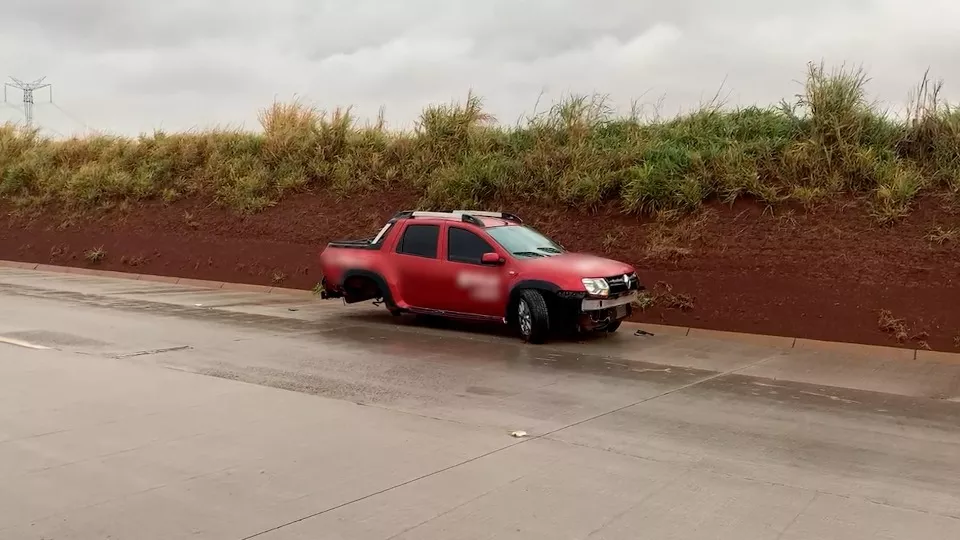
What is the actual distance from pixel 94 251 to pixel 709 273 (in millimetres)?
17042

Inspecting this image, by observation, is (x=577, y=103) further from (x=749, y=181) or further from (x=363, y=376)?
(x=363, y=376)

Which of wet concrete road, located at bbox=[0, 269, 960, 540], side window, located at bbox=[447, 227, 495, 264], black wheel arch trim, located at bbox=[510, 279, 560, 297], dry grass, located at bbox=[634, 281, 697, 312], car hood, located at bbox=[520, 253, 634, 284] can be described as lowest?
wet concrete road, located at bbox=[0, 269, 960, 540]

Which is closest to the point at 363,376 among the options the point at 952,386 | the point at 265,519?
the point at 265,519

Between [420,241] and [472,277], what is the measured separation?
48.2 inches

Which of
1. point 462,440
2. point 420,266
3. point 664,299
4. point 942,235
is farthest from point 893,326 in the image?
point 462,440

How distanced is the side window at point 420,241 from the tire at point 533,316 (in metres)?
1.73

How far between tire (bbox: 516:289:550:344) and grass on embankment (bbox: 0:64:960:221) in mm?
4665

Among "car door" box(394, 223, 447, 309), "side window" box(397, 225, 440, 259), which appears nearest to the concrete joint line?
"car door" box(394, 223, 447, 309)

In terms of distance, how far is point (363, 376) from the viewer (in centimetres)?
865

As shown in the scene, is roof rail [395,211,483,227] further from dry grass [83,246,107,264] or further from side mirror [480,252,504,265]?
dry grass [83,246,107,264]

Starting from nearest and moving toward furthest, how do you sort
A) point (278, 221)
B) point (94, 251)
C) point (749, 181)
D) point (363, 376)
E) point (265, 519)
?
point (265, 519), point (363, 376), point (749, 181), point (278, 221), point (94, 251)

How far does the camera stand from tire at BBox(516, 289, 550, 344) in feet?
35.2

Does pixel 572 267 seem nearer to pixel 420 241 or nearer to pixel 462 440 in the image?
pixel 420 241

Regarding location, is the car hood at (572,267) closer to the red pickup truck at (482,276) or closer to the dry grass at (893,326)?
the red pickup truck at (482,276)
